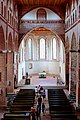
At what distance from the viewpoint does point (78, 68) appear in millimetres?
25484

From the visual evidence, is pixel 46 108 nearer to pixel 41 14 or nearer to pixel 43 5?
pixel 41 14

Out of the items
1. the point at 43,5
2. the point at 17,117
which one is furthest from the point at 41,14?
the point at 17,117

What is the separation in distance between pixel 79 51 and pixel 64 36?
14.7 m

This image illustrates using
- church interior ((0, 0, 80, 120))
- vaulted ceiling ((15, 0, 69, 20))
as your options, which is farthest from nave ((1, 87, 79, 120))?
vaulted ceiling ((15, 0, 69, 20))

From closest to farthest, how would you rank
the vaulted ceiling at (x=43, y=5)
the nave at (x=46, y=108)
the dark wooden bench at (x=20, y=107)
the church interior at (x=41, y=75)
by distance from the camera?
the nave at (x=46, y=108) → the dark wooden bench at (x=20, y=107) → the church interior at (x=41, y=75) → the vaulted ceiling at (x=43, y=5)

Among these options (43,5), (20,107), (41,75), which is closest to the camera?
(20,107)

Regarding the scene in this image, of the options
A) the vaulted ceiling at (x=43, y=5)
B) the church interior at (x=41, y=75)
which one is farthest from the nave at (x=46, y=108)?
the vaulted ceiling at (x=43, y=5)

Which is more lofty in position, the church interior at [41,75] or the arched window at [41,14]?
the arched window at [41,14]

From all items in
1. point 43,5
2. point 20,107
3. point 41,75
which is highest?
point 43,5

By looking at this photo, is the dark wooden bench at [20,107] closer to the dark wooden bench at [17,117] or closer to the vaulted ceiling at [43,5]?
the dark wooden bench at [17,117]

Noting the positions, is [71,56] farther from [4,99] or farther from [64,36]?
[4,99]

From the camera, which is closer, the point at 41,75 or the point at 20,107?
the point at 20,107

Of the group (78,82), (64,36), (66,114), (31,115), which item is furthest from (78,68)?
(64,36)

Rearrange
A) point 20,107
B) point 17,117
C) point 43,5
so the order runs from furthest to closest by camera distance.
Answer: point 43,5
point 20,107
point 17,117
